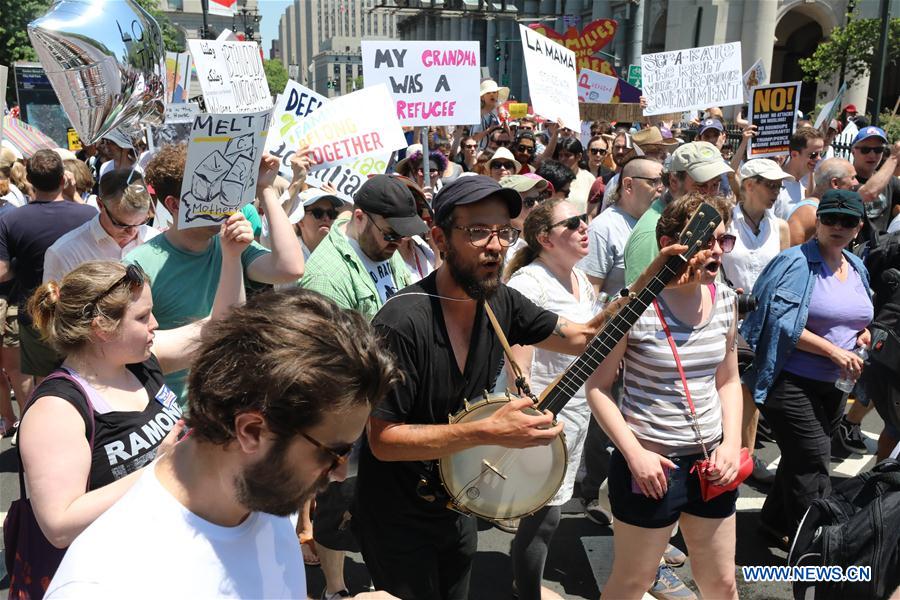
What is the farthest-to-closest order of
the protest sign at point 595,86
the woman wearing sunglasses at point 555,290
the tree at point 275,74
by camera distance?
1. the tree at point 275,74
2. the protest sign at point 595,86
3. the woman wearing sunglasses at point 555,290

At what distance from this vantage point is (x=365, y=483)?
2.79m

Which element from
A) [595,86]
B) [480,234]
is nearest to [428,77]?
[480,234]

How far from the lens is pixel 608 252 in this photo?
5.17 m

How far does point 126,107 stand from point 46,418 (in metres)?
2.16

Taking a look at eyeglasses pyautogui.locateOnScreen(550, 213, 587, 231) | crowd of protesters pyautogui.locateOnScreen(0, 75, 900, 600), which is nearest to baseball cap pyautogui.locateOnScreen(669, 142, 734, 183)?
crowd of protesters pyautogui.locateOnScreen(0, 75, 900, 600)

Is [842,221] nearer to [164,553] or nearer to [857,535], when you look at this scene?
[857,535]

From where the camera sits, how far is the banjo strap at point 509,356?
2.47 metres

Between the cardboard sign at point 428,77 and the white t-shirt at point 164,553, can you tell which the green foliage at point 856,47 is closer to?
the cardboard sign at point 428,77

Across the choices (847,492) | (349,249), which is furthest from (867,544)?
(349,249)

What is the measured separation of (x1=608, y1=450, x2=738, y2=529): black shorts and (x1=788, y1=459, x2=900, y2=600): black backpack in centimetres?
31

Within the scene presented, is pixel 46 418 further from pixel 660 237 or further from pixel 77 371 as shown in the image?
pixel 660 237

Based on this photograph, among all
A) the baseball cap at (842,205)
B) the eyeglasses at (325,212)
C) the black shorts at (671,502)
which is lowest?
the black shorts at (671,502)

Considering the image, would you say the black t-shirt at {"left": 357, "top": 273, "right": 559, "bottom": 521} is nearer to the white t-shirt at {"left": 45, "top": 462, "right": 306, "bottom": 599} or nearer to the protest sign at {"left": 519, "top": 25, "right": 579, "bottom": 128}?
the white t-shirt at {"left": 45, "top": 462, "right": 306, "bottom": 599}

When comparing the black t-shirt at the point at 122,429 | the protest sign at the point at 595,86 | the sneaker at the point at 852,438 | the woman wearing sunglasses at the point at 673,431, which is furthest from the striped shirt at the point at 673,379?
the protest sign at the point at 595,86
